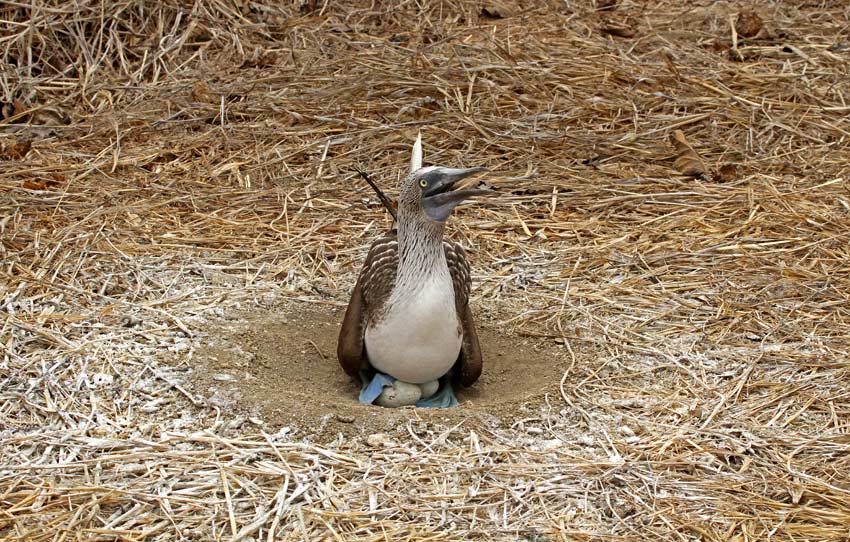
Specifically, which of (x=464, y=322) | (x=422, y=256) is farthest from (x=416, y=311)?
(x=464, y=322)

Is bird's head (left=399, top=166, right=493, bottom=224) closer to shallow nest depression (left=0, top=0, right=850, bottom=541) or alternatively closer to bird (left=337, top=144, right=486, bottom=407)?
bird (left=337, top=144, right=486, bottom=407)

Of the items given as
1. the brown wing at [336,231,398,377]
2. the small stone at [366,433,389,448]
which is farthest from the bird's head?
the small stone at [366,433,389,448]

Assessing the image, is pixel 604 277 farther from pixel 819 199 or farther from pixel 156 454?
pixel 156 454

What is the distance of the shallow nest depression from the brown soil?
0.07ft

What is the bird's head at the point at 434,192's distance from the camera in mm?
5000

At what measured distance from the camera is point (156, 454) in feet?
14.5

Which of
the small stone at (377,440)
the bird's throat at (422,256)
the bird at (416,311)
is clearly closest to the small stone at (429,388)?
the bird at (416,311)

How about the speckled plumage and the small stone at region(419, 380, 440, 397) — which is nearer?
the speckled plumage

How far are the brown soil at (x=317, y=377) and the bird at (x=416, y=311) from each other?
20cm

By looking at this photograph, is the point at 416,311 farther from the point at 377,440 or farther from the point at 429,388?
the point at 377,440

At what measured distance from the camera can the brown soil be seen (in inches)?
187

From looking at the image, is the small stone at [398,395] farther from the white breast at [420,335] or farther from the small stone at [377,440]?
the small stone at [377,440]

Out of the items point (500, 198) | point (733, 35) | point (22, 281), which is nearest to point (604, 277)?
point (500, 198)

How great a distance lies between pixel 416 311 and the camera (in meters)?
5.02
